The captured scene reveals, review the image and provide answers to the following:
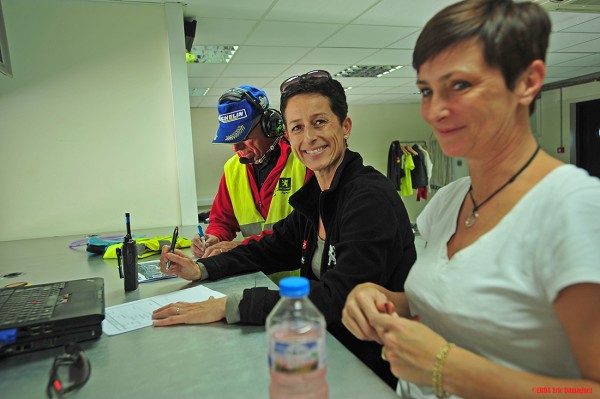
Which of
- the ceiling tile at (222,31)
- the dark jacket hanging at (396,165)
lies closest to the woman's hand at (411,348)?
the ceiling tile at (222,31)

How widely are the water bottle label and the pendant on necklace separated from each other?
47 cm

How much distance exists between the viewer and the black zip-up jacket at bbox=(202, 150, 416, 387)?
1048 millimetres

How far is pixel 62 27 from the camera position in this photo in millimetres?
2680

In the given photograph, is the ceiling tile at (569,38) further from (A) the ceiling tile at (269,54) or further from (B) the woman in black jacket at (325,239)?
(B) the woman in black jacket at (325,239)

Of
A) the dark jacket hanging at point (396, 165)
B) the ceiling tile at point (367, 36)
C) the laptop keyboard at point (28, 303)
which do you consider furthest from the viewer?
the dark jacket hanging at point (396, 165)

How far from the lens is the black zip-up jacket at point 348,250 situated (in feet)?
3.44

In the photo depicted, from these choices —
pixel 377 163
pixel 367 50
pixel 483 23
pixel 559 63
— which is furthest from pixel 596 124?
pixel 483 23

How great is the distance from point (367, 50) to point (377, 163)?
4.40m

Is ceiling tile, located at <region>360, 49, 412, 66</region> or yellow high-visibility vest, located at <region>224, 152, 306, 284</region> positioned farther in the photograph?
ceiling tile, located at <region>360, 49, 412, 66</region>

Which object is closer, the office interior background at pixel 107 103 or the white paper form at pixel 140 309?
the white paper form at pixel 140 309

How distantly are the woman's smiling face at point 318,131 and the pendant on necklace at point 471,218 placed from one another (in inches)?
25.1

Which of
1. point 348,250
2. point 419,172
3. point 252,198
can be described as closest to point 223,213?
point 252,198

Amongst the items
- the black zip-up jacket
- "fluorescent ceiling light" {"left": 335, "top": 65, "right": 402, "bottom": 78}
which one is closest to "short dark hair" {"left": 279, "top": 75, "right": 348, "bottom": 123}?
the black zip-up jacket

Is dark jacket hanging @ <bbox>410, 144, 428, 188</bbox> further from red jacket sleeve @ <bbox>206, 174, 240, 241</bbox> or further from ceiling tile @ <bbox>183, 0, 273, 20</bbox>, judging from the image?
red jacket sleeve @ <bbox>206, 174, 240, 241</bbox>
